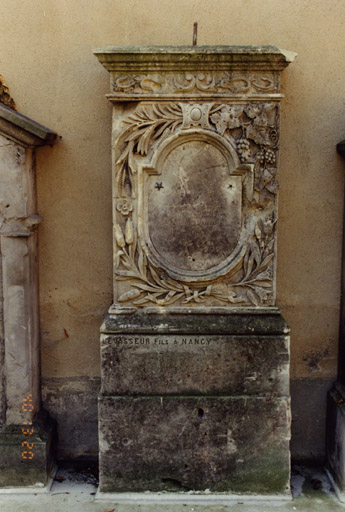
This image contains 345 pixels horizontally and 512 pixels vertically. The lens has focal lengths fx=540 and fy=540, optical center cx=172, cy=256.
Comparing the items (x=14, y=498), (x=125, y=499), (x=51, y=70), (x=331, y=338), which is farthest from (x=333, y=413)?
(x=51, y=70)

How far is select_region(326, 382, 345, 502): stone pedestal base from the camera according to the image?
4027mm

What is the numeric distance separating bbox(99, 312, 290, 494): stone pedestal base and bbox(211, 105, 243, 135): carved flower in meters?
1.37

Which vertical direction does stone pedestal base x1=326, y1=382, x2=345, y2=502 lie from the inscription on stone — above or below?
below

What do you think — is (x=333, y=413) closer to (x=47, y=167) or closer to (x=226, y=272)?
(x=226, y=272)

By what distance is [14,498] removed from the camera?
3945mm

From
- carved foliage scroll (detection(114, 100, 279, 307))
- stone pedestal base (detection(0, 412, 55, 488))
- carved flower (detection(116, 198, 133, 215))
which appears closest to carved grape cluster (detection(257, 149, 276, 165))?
carved foliage scroll (detection(114, 100, 279, 307))

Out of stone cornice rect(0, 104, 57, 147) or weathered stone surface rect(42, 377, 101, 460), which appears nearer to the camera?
stone cornice rect(0, 104, 57, 147)

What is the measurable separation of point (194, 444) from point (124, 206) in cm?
177

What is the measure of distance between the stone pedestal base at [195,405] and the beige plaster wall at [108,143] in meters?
→ 0.57

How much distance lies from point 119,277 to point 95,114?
1282mm

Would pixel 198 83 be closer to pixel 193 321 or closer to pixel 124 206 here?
pixel 124 206

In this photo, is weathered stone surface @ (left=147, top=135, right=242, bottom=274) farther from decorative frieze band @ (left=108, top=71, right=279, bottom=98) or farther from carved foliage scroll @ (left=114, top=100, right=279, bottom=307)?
decorative frieze band @ (left=108, top=71, right=279, bottom=98)

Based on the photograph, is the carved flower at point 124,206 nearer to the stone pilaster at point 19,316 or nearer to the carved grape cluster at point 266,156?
the stone pilaster at point 19,316

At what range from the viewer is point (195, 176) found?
381 centimetres
